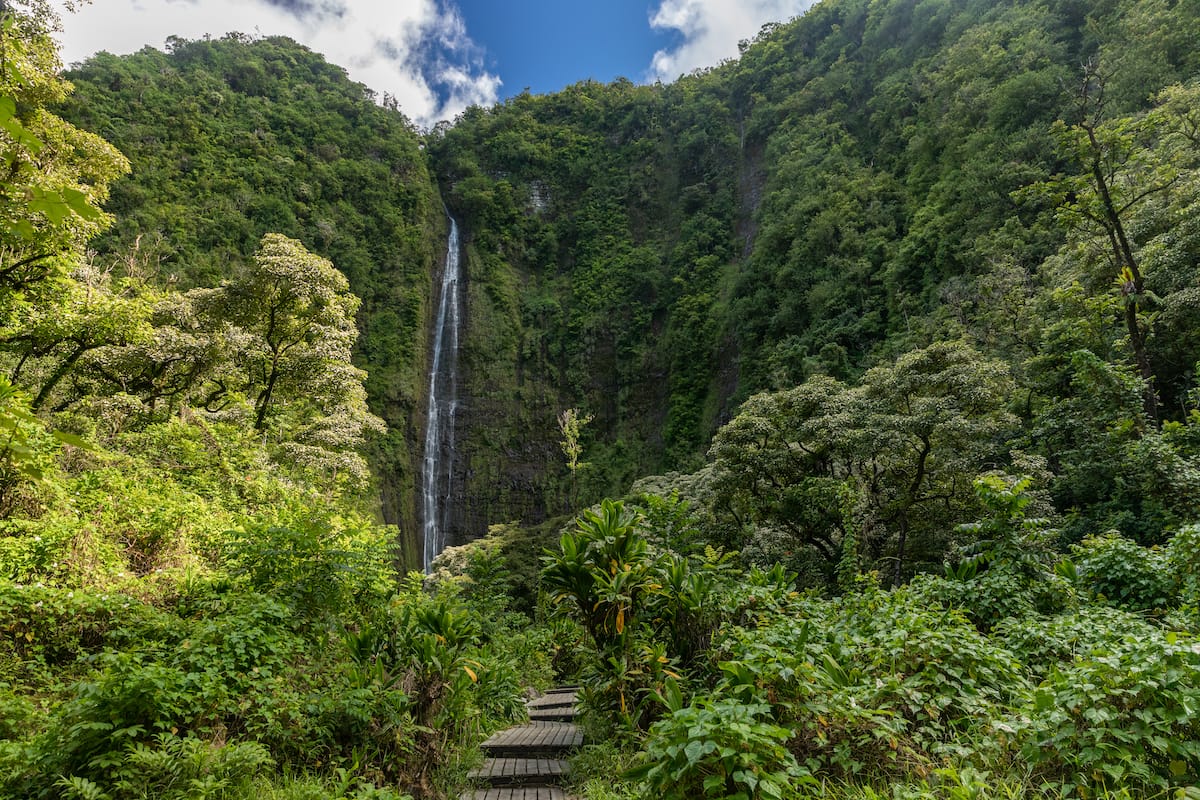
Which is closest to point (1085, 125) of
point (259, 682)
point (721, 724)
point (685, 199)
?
point (721, 724)

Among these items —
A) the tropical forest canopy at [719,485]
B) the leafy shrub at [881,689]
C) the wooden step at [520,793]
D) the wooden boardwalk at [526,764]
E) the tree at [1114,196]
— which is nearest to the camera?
the leafy shrub at [881,689]

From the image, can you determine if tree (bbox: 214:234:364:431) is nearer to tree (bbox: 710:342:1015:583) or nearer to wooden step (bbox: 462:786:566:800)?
tree (bbox: 710:342:1015:583)

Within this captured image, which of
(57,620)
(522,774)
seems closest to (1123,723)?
(522,774)

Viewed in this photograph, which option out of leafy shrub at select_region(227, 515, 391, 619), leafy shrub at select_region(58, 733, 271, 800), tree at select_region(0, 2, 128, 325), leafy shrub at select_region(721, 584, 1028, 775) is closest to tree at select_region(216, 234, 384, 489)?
tree at select_region(0, 2, 128, 325)

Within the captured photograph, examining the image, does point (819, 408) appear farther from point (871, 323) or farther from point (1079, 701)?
point (871, 323)

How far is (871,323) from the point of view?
64.5 ft

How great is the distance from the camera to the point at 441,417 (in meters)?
29.0

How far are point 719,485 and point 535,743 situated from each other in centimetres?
660

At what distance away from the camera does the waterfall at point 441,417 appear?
2662cm

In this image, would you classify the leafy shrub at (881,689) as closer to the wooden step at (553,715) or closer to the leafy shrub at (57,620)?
the wooden step at (553,715)

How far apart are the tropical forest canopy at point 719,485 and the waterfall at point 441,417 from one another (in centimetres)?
74

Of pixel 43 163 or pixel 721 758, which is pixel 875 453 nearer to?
pixel 721 758

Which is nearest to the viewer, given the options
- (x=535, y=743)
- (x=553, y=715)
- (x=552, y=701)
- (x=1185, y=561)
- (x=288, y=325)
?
(x=1185, y=561)

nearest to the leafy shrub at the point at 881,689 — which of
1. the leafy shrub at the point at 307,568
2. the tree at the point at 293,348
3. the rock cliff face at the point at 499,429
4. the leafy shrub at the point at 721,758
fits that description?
the leafy shrub at the point at 721,758
